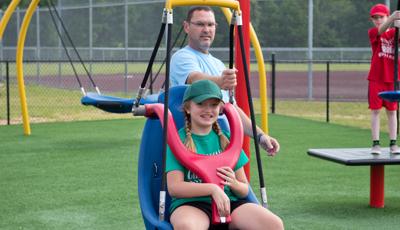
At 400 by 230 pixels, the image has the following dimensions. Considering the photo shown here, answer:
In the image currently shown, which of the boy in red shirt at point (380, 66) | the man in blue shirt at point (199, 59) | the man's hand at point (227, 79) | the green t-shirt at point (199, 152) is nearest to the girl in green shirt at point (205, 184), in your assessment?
the green t-shirt at point (199, 152)

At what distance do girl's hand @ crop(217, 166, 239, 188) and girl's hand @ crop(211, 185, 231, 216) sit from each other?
6.1 inches

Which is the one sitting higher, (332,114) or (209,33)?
(209,33)

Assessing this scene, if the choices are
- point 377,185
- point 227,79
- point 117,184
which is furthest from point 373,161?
point 117,184

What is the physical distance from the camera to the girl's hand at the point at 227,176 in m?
4.62

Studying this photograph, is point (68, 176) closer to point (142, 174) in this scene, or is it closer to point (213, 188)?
point (142, 174)

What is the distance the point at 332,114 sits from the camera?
60.6 feet

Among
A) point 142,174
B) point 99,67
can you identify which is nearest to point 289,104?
point 142,174

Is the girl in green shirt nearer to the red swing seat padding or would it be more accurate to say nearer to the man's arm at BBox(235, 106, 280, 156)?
the red swing seat padding

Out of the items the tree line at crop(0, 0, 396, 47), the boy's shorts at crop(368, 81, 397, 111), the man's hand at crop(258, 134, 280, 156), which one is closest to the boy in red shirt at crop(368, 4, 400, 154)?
the boy's shorts at crop(368, 81, 397, 111)

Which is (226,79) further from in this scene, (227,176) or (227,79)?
(227,176)

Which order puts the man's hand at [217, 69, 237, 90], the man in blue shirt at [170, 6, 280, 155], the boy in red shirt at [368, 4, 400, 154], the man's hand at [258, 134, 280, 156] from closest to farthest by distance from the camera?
Result: the man's hand at [217, 69, 237, 90] < the man's hand at [258, 134, 280, 156] < the man in blue shirt at [170, 6, 280, 155] < the boy in red shirt at [368, 4, 400, 154]

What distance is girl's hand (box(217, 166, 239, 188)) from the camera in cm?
462

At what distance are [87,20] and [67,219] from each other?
2123 cm

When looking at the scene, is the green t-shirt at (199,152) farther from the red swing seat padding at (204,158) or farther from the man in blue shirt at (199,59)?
the man in blue shirt at (199,59)
